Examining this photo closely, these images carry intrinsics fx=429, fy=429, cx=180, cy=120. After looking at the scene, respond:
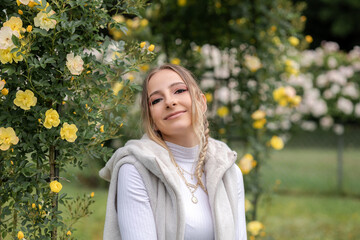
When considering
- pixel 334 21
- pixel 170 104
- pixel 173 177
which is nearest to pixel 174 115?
pixel 170 104

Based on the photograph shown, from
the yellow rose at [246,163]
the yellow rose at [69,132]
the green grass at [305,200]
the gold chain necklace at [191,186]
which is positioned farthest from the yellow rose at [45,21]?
the green grass at [305,200]

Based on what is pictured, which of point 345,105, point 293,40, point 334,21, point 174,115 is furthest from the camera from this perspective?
point 334,21

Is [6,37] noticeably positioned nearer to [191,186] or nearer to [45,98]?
[45,98]

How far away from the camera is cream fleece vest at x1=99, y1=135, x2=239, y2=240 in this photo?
145 cm

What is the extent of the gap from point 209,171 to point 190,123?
20 centimetres

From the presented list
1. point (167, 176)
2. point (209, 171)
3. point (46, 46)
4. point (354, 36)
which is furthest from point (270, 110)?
point (354, 36)

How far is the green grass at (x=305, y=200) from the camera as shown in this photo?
4070mm

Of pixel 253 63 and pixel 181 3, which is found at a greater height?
pixel 181 3

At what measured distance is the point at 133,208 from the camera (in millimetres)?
1428

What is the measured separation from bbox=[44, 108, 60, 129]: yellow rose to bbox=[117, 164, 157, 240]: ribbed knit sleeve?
272 millimetres

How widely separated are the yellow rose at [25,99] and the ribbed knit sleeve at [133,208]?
37 cm

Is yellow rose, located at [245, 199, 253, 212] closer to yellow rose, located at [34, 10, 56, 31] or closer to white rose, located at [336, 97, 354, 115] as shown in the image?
yellow rose, located at [34, 10, 56, 31]

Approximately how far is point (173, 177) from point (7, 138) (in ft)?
1.86

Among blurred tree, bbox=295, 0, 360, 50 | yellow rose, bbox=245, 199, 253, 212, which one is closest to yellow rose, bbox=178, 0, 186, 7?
yellow rose, bbox=245, 199, 253, 212
